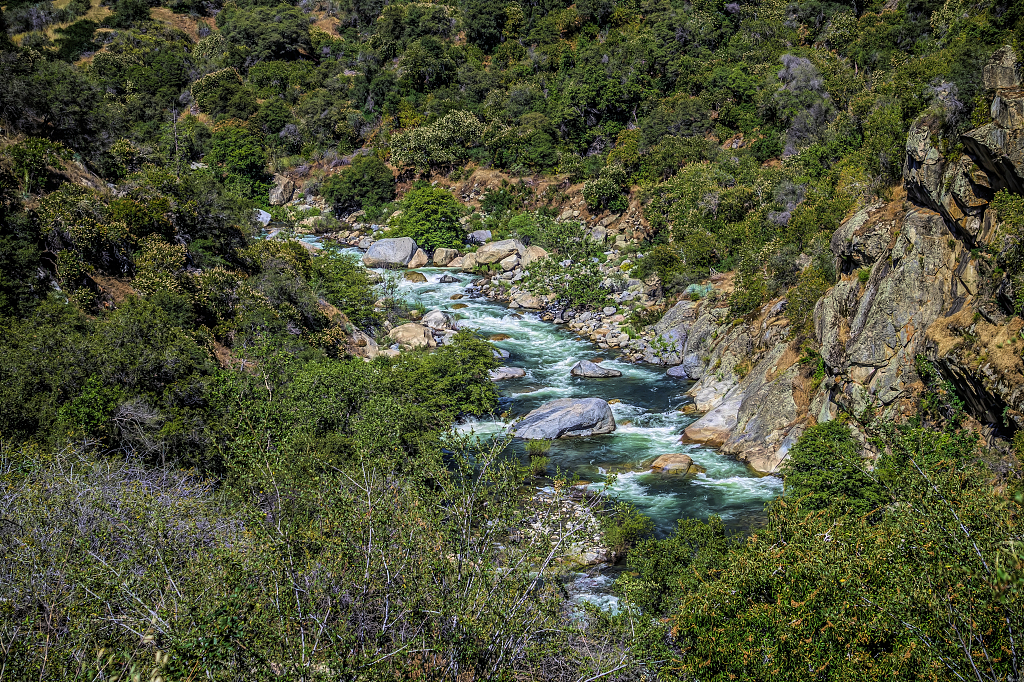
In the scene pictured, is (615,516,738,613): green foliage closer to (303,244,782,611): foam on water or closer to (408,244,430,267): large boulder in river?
(303,244,782,611): foam on water

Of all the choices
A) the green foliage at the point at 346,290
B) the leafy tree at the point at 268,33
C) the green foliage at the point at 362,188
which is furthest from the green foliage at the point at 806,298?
the leafy tree at the point at 268,33

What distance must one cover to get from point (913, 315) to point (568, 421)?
47.8 feet

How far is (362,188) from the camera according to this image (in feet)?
250

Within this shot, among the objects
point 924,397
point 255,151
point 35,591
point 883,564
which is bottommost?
point 255,151

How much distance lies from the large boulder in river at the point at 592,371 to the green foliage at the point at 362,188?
4587cm

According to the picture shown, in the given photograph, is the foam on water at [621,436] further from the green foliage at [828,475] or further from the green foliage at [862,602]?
the green foliage at [828,475]

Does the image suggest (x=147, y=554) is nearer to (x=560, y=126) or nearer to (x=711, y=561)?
(x=711, y=561)

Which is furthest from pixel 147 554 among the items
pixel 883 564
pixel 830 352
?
pixel 830 352

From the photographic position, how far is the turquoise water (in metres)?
23.6

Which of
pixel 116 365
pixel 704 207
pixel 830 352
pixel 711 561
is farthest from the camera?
pixel 704 207

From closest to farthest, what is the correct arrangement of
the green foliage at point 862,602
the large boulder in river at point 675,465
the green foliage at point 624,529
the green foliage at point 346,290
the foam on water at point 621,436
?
the green foliage at point 862,602, the green foliage at point 624,529, the foam on water at point 621,436, the large boulder in river at point 675,465, the green foliage at point 346,290

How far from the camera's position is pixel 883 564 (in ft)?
31.1

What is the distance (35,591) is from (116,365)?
12.2 metres

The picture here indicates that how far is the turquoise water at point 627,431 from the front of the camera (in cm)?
2359
